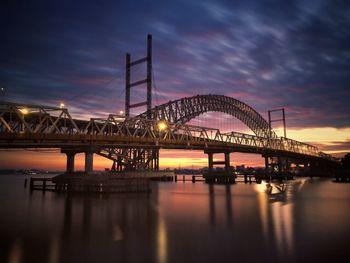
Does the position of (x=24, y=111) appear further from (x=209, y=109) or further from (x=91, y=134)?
(x=209, y=109)

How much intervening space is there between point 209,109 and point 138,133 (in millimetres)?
33688

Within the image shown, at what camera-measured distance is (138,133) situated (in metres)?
91.2

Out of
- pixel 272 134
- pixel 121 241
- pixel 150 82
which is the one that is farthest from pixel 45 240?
pixel 272 134

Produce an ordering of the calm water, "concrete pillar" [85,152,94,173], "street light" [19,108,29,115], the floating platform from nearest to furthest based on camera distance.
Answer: the calm water
the floating platform
"street light" [19,108,29,115]
"concrete pillar" [85,152,94,173]

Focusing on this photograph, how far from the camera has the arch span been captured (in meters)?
103

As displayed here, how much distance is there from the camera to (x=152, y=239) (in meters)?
17.1

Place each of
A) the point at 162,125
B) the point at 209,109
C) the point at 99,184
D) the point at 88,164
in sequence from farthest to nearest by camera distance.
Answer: the point at 209,109, the point at 162,125, the point at 88,164, the point at 99,184

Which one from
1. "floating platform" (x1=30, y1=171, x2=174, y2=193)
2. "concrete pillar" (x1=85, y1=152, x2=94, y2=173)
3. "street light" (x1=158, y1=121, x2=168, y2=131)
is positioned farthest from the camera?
"street light" (x1=158, y1=121, x2=168, y2=131)

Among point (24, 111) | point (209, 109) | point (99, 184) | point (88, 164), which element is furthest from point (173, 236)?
point (209, 109)

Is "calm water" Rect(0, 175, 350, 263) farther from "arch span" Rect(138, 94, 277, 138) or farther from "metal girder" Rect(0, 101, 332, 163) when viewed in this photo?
"arch span" Rect(138, 94, 277, 138)

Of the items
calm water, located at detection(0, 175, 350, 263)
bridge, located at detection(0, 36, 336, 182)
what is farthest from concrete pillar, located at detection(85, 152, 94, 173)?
calm water, located at detection(0, 175, 350, 263)

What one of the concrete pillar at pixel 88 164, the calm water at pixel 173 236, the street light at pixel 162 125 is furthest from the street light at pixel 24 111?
the street light at pixel 162 125

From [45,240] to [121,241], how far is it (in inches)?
180

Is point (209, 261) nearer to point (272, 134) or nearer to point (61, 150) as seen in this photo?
point (61, 150)
